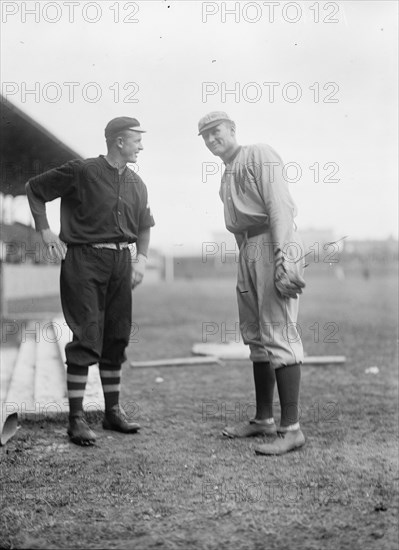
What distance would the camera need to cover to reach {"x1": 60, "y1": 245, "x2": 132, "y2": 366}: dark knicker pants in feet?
11.6

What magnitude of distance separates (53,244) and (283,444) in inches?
60.0

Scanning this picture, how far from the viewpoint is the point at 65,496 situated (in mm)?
2703

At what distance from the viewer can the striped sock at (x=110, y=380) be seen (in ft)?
12.4

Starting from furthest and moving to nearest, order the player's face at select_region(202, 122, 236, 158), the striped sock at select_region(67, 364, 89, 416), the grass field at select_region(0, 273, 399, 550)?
the striped sock at select_region(67, 364, 89, 416), the player's face at select_region(202, 122, 236, 158), the grass field at select_region(0, 273, 399, 550)

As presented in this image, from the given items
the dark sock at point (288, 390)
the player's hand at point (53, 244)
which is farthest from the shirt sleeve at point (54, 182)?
the dark sock at point (288, 390)

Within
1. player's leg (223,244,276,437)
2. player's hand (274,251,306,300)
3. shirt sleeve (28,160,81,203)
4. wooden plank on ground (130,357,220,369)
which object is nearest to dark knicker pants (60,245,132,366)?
shirt sleeve (28,160,81,203)

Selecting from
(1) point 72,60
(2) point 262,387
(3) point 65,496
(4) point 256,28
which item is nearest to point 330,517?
(3) point 65,496

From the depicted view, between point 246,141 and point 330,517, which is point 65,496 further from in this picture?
point 246,141

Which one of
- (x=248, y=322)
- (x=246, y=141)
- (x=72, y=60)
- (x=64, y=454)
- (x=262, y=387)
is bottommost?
(x=64, y=454)

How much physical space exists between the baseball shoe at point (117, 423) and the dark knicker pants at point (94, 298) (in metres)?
0.36

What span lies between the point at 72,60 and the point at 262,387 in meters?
2.02

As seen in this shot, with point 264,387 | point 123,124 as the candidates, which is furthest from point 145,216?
point 264,387

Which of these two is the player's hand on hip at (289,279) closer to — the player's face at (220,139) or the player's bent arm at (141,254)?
the player's face at (220,139)

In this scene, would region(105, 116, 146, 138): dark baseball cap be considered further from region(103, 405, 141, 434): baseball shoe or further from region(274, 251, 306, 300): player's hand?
region(103, 405, 141, 434): baseball shoe
